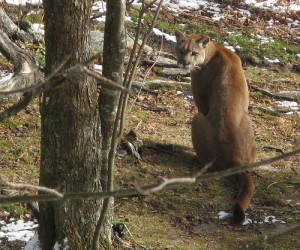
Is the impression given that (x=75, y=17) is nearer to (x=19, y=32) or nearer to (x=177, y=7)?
(x=19, y=32)

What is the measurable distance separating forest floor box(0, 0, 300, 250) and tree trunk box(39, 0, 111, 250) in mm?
816

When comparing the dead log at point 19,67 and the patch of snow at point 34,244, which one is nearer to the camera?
the patch of snow at point 34,244

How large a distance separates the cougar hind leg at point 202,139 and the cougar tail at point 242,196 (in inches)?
18.8

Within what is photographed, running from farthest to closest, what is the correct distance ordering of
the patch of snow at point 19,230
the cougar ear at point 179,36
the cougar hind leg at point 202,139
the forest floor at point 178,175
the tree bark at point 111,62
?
the cougar ear at point 179,36 < the cougar hind leg at point 202,139 < the forest floor at point 178,175 < the patch of snow at point 19,230 < the tree bark at point 111,62

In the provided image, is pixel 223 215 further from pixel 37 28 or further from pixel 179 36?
pixel 37 28

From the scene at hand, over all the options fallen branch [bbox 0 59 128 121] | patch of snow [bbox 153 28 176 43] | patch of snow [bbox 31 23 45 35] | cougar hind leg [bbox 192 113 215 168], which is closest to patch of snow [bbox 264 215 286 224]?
cougar hind leg [bbox 192 113 215 168]

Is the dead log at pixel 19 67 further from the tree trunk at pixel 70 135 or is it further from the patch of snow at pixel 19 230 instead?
the tree trunk at pixel 70 135

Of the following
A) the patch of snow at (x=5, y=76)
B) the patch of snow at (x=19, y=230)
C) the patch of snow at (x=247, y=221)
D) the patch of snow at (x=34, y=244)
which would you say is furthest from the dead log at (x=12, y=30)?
the patch of snow at (x=34, y=244)

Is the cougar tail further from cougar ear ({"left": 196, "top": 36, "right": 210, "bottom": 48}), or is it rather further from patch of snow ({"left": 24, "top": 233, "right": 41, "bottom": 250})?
patch of snow ({"left": 24, "top": 233, "right": 41, "bottom": 250})

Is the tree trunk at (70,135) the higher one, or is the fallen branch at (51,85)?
the fallen branch at (51,85)

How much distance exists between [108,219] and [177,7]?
8660mm

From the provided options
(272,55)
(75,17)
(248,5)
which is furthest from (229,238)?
(248,5)

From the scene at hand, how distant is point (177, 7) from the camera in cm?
1263

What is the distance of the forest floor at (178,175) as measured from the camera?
17.7ft
